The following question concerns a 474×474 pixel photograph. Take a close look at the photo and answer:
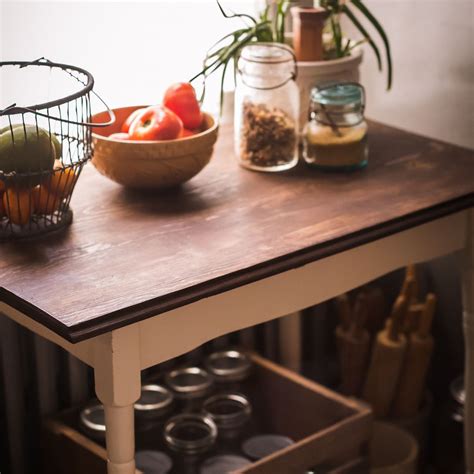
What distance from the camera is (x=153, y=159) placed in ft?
5.36

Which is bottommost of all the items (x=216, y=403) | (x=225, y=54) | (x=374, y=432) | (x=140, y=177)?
(x=374, y=432)

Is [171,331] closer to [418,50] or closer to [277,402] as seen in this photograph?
[277,402]

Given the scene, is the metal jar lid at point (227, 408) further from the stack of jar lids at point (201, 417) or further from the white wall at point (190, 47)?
the white wall at point (190, 47)

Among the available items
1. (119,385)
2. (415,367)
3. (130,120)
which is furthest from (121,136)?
(415,367)

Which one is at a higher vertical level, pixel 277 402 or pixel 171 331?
pixel 171 331

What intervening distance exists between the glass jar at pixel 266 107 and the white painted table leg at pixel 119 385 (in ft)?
1.83

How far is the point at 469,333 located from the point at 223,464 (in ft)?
1.66

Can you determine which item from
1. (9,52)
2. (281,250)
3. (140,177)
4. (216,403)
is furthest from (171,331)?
(9,52)

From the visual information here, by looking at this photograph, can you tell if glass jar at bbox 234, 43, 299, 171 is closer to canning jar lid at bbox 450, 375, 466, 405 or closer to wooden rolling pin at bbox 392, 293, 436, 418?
wooden rolling pin at bbox 392, 293, 436, 418

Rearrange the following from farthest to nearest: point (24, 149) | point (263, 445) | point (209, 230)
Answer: point (263, 445) < point (209, 230) < point (24, 149)

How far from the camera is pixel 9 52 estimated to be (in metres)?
1.82

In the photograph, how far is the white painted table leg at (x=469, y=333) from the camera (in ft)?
5.91

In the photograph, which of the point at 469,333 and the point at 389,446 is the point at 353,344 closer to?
the point at 389,446

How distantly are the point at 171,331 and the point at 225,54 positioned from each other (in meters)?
0.64
